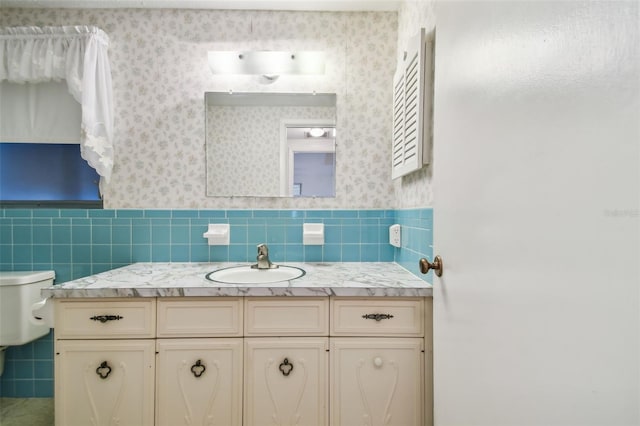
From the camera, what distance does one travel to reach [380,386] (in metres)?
1.21

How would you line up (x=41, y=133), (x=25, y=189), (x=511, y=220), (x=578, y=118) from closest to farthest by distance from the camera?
(x=578, y=118), (x=511, y=220), (x=41, y=133), (x=25, y=189)

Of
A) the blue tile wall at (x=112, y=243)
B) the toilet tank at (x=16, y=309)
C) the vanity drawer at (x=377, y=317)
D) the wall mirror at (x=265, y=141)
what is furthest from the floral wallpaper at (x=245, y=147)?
the toilet tank at (x=16, y=309)

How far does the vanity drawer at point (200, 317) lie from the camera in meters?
1.21

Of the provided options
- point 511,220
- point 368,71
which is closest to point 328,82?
point 368,71

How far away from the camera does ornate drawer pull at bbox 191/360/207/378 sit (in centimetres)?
120

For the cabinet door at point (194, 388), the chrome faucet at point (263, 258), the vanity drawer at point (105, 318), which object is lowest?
the cabinet door at point (194, 388)

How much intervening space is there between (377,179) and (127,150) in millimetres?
1520

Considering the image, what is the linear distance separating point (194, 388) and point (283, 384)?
367mm

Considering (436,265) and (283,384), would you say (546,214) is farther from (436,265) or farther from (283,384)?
(283,384)

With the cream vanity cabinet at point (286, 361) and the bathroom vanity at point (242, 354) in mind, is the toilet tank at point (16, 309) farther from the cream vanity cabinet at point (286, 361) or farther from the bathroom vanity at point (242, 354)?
the cream vanity cabinet at point (286, 361)

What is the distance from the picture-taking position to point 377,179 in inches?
70.8

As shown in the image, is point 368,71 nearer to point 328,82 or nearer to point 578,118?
point 328,82

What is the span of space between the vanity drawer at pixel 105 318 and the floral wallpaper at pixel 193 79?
697 millimetres

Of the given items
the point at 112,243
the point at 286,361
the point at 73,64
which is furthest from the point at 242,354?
the point at 73,64
